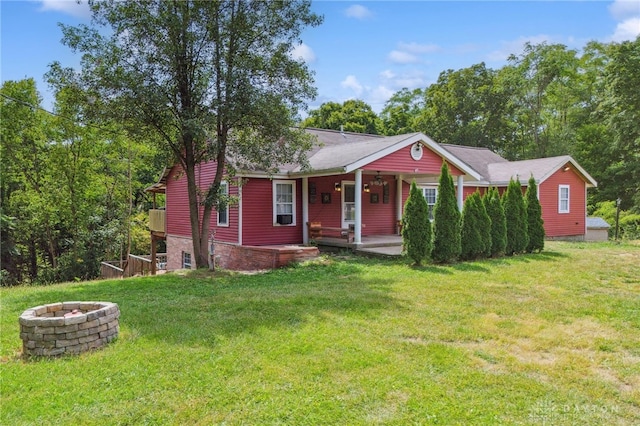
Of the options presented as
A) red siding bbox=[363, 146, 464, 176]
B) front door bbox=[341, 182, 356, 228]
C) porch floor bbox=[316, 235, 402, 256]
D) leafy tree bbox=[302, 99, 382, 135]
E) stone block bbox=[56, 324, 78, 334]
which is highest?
leafy tree bbox=[302, 99, 382, 135]

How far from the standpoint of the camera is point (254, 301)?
263 inches

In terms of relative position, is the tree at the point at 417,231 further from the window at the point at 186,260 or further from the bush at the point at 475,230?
the window at the point at 186,260

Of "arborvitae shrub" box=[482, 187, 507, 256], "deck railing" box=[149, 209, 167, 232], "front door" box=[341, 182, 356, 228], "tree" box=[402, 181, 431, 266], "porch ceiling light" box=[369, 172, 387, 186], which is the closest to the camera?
"tree" box=[402, 181, 431, 266]

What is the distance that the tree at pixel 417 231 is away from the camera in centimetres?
990

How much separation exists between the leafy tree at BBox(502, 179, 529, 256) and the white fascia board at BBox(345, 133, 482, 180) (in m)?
2.11

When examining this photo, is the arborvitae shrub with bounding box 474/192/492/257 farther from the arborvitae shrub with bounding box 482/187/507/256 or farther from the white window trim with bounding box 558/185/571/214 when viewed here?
the white window trim with bounding box 558/185/571/214

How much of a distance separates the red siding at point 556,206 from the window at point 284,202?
10.6 metres

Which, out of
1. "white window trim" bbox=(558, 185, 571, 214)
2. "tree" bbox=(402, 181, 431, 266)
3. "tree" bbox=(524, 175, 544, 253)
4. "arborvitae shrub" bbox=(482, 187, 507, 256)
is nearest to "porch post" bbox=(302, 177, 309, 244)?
"tree" bbox=(402, 181, 431, 266)

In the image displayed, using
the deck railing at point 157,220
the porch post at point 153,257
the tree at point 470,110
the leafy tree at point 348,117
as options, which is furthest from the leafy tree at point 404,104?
the porch post at point 153,257

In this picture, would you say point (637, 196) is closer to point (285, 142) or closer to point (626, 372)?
point (285, 142)

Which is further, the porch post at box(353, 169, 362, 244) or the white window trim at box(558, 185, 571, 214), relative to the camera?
the white window trim at box(558, 185, 571, 214)

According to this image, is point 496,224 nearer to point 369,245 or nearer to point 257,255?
point 369,245

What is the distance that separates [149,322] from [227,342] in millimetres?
1532

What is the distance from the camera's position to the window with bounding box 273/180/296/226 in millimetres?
13461
